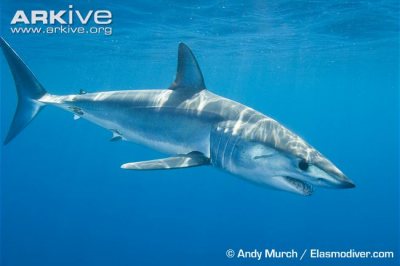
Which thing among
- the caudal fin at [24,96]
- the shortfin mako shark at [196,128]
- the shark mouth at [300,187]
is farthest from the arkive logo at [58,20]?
the shark mouth at [300,187]

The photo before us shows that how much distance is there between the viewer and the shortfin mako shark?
4199 millimetres

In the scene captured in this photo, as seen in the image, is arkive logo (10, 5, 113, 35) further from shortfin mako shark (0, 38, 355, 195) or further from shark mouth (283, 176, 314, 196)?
shark mouth (283, 176, 314, 196)

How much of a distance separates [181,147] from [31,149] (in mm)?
33464

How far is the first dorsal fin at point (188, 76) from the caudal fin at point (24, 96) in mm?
3415

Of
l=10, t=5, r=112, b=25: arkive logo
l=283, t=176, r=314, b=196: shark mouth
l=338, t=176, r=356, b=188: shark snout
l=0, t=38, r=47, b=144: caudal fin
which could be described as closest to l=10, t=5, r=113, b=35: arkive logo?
l=10, t=5, r=112, b=25: arkive logo

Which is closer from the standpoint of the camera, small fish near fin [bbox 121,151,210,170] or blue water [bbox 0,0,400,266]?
small fish near fin [bbox 121,151,210,170]

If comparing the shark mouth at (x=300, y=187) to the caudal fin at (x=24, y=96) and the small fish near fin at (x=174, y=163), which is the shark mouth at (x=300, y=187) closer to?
the small fish near fin at (x=174, y=163)

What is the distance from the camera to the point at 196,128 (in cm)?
565

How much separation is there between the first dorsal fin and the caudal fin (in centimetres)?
341

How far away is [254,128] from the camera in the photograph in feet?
16.4

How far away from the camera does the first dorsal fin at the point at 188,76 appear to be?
19.6 feet

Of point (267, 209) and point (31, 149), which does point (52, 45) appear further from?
point (267, 209)

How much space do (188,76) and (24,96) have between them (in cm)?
401

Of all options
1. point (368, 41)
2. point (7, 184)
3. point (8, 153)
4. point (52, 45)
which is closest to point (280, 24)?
point (368, 41)
